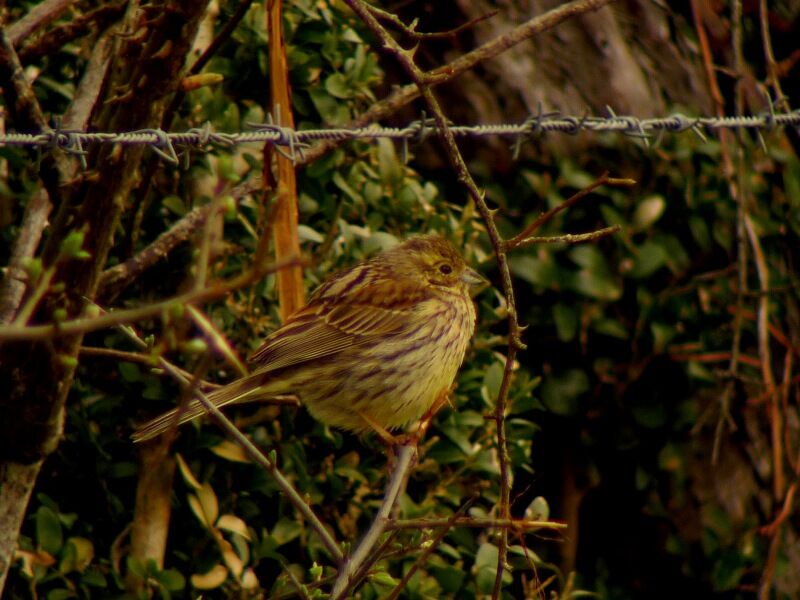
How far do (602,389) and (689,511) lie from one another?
88cm

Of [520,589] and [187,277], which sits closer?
[187,277]

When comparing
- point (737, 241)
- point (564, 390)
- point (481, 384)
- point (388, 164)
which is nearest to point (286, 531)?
point (481, 384)

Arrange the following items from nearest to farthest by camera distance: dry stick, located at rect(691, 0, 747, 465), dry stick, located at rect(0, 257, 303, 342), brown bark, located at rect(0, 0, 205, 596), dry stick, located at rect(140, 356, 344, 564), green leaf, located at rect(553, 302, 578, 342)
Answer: dry stick, located at rect(0, 257, 303, 342) < dry stick, located at rect(140, 356, 344, 564) < brown bark, located at rect(0, 0, 205, 596) < dry stick, located at rect(691, 0, 747, 465) < green leaf, located at rect(553, 302, 578, 342)

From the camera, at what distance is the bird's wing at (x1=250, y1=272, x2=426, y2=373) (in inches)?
147

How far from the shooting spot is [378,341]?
4059 mm

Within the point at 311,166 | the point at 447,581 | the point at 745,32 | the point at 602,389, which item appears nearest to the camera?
the point at 447,581

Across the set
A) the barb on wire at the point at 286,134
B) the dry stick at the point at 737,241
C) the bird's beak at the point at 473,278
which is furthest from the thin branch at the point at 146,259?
the dry stick at the point at 737,241

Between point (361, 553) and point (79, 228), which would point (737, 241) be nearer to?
point (79, 228)

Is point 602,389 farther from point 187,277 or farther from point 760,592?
point 187,277

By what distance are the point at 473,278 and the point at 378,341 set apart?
0.43 meters

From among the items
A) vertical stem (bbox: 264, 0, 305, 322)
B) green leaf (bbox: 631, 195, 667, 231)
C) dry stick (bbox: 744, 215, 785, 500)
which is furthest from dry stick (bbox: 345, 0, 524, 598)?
dry stick (bbox: 744, 215, 785, 500)

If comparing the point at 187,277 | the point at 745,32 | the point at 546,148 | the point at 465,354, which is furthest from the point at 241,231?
the point at 745,32

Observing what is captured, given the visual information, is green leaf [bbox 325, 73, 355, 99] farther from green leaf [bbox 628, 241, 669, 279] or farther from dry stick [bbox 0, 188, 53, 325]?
green leaf [bbox 628, 241, 669, 279]

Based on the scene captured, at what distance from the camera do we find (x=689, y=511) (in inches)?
231
